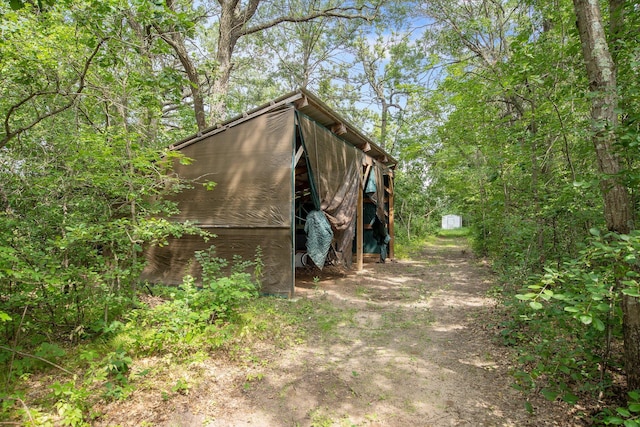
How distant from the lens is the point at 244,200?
18.7 feet

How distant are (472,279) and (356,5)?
916 cm

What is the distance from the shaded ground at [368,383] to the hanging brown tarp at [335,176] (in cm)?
247

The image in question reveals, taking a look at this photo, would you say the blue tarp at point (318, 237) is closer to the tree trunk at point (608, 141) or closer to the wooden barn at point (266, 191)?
the wooden barn at point (266, 191)

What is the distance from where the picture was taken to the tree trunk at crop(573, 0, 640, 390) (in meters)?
2.05

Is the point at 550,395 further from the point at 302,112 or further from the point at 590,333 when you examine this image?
the point at 302,112

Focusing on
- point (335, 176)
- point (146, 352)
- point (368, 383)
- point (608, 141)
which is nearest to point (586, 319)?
point (608, 141)

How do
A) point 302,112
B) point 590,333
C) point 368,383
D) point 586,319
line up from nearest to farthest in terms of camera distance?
1. point 586,319
2. point 590,333
3. point 368,383
4. point 302,112

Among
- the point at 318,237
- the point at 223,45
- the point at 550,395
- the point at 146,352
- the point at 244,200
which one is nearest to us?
the point at 550,395

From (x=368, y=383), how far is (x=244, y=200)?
3.79m

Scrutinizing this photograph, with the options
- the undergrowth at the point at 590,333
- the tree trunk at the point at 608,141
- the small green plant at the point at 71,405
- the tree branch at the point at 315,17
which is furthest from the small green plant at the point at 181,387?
the tree branch at the point at 315,17

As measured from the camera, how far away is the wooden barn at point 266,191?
5.46m

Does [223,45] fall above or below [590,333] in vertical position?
above

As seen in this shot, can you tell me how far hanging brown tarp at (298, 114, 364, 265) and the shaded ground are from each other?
97.1 inches

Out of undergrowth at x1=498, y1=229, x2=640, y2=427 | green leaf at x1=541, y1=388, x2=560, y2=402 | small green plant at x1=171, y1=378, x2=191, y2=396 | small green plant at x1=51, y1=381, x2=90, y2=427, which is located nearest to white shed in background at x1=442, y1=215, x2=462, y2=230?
undergrowth at x1=498, y1=229, x2=640, y2=427
